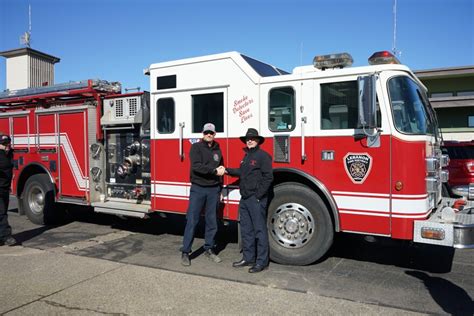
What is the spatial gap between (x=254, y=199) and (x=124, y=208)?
284 cm

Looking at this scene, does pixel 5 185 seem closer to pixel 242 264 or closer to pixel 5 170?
pixel 5 170

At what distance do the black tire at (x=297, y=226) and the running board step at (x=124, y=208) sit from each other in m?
2.34

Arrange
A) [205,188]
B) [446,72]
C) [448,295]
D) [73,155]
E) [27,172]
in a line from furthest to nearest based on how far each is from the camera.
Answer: [446,72] < [27,172] < [73,155] < [205,188] < [448,295]

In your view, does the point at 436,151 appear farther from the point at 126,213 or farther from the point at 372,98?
the point at 126,213

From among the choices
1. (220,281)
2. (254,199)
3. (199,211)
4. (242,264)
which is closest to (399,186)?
(254,199)

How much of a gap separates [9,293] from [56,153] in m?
4.13

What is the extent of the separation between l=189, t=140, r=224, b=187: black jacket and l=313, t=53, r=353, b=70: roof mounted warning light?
70.6 inches

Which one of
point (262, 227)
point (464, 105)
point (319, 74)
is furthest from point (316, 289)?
point (464, 105)

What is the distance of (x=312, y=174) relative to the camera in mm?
5371

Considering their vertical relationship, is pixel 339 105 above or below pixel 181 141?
above

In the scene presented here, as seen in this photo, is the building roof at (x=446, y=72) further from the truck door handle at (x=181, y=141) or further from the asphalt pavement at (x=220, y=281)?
the truck door handle at (x=181, y=141)

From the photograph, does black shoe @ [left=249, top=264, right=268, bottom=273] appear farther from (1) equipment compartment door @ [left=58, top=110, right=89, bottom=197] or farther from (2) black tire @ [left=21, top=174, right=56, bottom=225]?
(2) black tire @ [left=21, top=174, right=56, bottom=225]

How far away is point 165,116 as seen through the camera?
262 inches

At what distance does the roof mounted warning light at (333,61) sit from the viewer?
5348mm
